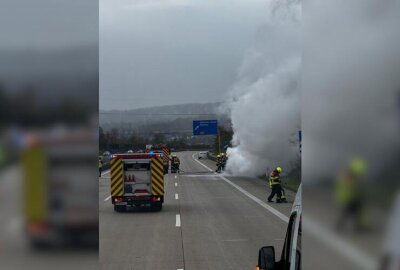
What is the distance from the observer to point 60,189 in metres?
1.85

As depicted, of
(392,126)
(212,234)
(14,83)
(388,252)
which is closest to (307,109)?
(392,126)

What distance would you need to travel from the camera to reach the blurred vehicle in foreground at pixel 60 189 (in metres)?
1.78

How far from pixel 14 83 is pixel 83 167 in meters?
0.31

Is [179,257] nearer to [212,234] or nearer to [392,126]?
[212,234]

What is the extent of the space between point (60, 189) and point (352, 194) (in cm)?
83

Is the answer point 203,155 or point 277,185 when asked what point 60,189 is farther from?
point 203,155

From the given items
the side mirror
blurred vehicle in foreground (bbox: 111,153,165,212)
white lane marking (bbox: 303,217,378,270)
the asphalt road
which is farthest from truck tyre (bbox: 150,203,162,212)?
white lane marking (bbox: 303,217,378,270)

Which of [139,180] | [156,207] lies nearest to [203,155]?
[156,207]

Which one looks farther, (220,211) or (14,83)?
(220,211)

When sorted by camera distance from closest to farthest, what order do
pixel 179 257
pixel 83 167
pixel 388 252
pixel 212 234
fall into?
pixel 388 252
pixel 83 167
pixel 179 257
pixel 212 234

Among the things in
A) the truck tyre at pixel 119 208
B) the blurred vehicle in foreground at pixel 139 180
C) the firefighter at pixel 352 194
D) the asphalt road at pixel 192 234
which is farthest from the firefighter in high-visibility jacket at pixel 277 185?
the firefighter at pixel 352 194

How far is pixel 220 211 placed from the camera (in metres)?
20.6

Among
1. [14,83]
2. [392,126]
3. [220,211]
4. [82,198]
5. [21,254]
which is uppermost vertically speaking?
[14,83]

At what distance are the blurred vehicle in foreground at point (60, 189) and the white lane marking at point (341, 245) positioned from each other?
0.64 meters
